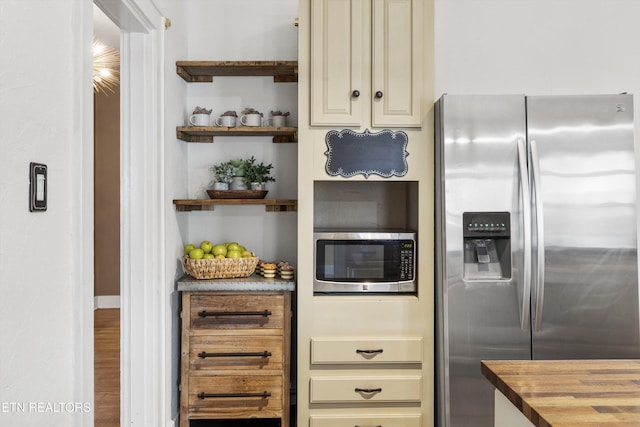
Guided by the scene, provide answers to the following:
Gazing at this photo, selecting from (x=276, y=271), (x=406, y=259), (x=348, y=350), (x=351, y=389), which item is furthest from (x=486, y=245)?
(x=276, y=271)

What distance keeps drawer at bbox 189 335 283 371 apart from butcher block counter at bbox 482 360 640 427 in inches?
50.3

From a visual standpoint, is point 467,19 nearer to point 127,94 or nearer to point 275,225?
point 275,225

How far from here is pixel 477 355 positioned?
7.45 ft

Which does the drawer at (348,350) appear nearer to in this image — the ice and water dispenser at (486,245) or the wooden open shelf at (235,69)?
the ice and water dispenser at (486,245)

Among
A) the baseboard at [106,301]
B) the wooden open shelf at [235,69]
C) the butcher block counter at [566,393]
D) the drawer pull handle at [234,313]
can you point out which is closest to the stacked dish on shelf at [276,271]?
the drawer pull handle at [234,313]

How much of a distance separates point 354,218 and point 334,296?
57 cm

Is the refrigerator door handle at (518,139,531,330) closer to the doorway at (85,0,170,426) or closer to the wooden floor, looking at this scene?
the doorway at (85,0,170,426)

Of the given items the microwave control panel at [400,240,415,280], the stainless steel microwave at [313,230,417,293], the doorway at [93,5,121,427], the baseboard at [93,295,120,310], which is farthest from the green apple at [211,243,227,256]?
the baseboard at [93,295,120,310]

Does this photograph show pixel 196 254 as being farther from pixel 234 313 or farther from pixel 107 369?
pixel 107 369

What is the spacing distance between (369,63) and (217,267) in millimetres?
1261

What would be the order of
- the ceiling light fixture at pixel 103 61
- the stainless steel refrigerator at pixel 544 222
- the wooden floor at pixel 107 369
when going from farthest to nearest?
the ceiling light fixture at pixel 103 61 → the wooden floor at pixel 107 369 → the stainless steel refrigerator at pixel 544 222

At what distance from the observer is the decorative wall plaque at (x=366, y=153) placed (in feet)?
7.82
